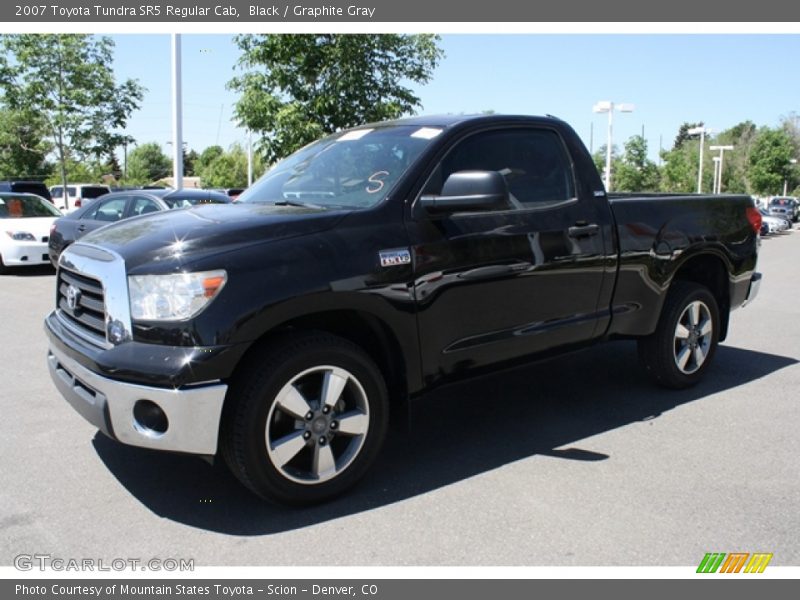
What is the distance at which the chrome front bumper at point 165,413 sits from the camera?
301 cm

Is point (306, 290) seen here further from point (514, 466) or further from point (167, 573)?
point (514, 466)

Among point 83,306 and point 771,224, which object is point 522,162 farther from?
point 771,224

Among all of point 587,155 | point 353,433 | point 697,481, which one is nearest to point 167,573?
point 353,433

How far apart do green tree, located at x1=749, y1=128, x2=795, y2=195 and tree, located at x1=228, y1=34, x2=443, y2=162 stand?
44.8 metres

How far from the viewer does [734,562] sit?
304 centimetres

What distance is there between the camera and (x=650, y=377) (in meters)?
5.41

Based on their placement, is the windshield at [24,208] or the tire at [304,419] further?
the windshield at [24,208]

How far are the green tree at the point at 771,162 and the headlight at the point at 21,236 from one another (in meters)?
48.6

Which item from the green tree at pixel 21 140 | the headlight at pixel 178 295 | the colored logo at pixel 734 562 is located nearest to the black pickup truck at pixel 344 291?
the headlight at pixel 178 295

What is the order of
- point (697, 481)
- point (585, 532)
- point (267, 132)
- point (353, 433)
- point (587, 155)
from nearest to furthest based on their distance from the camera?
point (585, 532) < point (353, 433) < point (697, 481) < point (587, 155) < point (267, 132)

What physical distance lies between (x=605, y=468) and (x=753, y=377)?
2.60 meters

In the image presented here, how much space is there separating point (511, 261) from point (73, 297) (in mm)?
2301

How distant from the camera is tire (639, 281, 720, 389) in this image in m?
5.14

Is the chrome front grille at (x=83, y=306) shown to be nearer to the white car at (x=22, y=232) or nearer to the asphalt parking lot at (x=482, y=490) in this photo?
the asphalt parking lot at (x=482, y=490)
